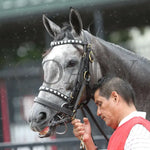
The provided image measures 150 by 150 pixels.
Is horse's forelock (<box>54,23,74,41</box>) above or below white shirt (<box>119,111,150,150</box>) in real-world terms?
above

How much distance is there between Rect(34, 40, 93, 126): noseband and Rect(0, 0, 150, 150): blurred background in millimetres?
2203

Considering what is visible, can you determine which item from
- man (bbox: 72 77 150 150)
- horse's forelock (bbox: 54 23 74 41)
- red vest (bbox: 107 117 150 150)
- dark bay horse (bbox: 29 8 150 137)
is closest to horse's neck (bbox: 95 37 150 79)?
dark bay horse (bbox: 29 8 150 137)

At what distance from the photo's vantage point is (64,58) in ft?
7.92

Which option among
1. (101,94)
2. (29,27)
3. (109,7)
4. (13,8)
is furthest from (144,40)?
(101,94)

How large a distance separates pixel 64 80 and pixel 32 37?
2.77m

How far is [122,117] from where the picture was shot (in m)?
1.66

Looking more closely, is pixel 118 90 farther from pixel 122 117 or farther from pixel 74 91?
pixel 74 91

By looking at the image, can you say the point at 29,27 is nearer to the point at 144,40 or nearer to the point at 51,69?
the point at 144,40

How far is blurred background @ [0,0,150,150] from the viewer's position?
479cm

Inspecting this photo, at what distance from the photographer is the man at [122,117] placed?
147 cm

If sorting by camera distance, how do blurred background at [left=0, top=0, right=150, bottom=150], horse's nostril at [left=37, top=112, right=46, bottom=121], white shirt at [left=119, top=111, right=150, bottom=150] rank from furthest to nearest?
blurred background at [left=0, top=0, right=150, bottom=150]
horse's nostril at [left=37, top=112, right=46, bottom=121]
white shirt at [left=119, top=111, right=150, bottom=150]

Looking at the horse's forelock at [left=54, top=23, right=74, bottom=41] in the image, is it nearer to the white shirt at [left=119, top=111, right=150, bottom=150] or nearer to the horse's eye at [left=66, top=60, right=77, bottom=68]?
the horse's eye at [left=66, top=60, right=77, bottom=68]

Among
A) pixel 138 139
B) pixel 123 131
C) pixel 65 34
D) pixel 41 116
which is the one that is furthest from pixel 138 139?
pixel 65 34

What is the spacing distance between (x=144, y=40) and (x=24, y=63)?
1.65m
